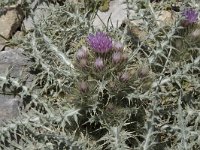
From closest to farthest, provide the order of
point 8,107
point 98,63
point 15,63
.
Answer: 1. point 98,63
2. point 8,107
3. point 15,63

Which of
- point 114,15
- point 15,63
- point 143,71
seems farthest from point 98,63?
point 114,15

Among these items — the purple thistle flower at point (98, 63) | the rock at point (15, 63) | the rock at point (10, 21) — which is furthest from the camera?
the rock at point (10, 21)

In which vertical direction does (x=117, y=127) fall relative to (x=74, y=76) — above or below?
below

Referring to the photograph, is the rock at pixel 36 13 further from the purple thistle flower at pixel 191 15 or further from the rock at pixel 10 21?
the purple thistle flower at pixel 191 15

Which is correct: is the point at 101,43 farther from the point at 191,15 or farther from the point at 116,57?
the point at 191,15

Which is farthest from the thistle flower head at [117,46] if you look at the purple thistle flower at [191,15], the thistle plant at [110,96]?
the purple thistle flower at [191,15]

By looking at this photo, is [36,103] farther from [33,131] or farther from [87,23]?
[87,23]

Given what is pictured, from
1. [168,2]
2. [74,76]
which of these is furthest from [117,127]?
[168,2]
